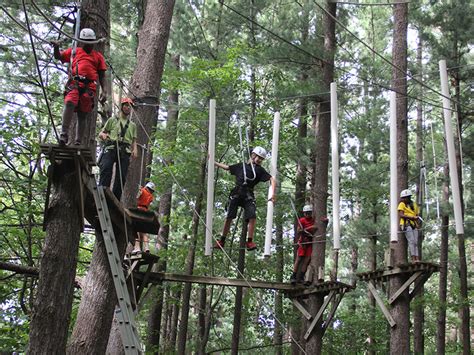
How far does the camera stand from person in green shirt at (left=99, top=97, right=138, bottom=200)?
604 centimetres

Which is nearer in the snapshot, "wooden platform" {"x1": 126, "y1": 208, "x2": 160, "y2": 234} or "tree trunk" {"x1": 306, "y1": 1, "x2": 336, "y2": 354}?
"wooden platform" {"x1": 126, "y1": 208, "x2": 160, "y2": 234}

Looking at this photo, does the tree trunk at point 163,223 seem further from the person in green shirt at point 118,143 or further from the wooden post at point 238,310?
the person in green shirt at point 118,143

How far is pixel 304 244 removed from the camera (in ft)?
30.3

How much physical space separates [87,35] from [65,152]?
1.10 metres

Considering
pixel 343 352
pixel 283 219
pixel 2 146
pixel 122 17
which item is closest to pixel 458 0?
pixel 283 219

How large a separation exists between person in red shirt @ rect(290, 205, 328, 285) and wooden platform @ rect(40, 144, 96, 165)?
207 inches

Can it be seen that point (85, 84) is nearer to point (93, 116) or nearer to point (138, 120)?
point (93, 116)

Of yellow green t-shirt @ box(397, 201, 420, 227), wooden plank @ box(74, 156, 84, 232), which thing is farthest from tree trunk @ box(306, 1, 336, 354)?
wooden plank @ box(74, 156, 84, 232)

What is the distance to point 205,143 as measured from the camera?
12.3m

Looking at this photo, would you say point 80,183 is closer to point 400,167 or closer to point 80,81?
point 80,81

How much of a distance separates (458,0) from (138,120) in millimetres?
10666

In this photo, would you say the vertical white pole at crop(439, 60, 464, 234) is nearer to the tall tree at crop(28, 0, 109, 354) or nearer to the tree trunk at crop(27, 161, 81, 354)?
the tall tree at crop(28, 0, 109, 354)

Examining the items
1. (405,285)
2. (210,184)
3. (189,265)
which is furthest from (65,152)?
(189,265)

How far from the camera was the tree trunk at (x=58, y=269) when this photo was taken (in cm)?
423
